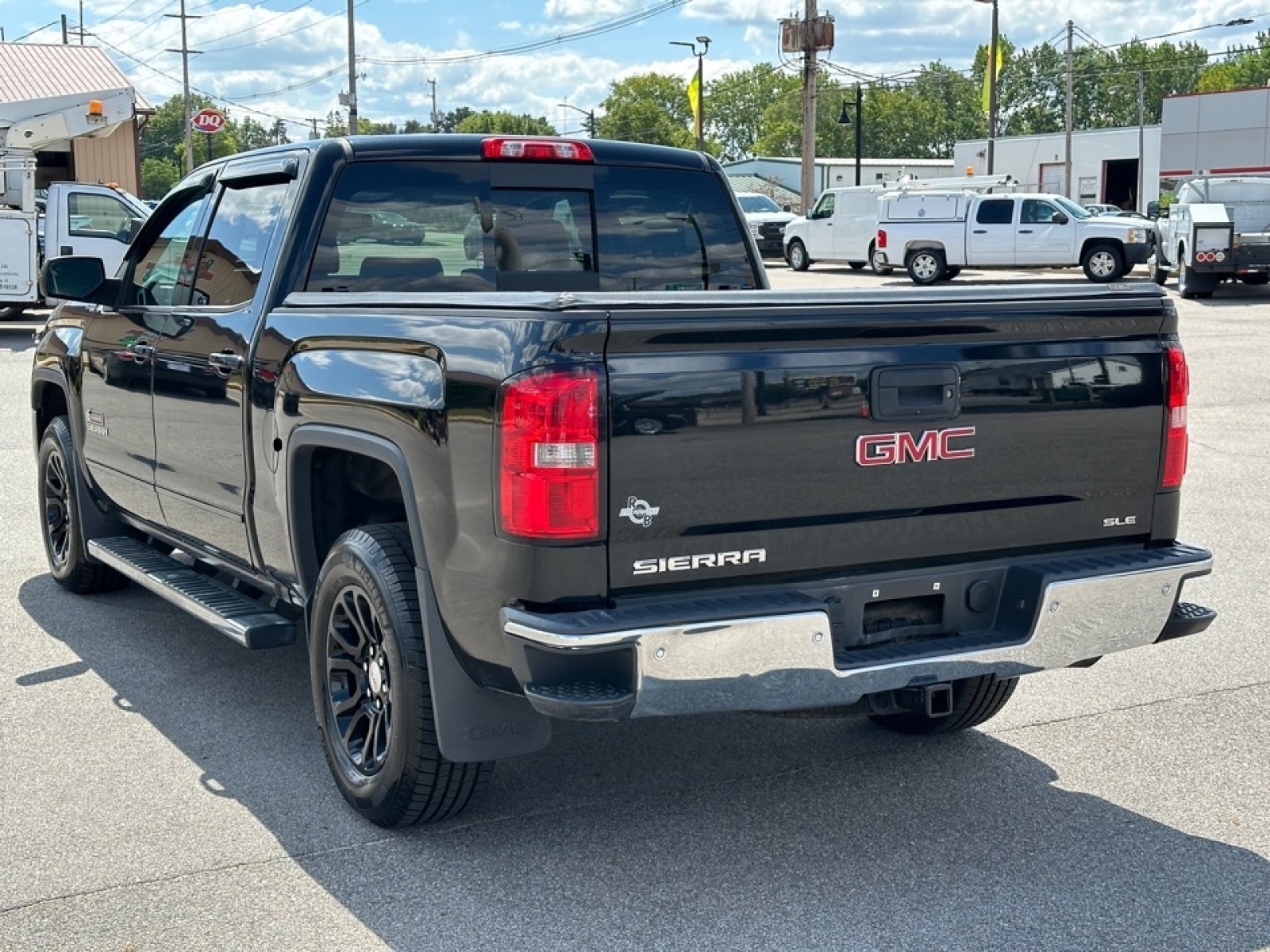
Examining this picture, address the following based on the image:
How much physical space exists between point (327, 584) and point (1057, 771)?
7.77 ft

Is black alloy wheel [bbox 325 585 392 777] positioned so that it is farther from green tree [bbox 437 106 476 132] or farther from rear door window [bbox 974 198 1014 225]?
green tree [bbox 437 106 476 132]

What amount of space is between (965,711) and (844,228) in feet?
103

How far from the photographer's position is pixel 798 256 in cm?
3747

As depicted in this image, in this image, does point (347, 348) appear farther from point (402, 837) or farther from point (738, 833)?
point (738, 833)

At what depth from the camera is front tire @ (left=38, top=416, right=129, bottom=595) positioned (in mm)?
6891

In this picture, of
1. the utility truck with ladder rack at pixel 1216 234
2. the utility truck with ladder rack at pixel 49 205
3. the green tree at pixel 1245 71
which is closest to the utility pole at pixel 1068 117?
the utility truck with ladder rack at pixel 1216 234

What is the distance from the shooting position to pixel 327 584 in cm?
445

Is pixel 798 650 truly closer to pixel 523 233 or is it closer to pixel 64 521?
pixel 523 233

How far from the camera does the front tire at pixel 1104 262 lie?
3044 centimetres

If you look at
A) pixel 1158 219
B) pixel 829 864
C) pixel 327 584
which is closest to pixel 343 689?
pixel 327 584

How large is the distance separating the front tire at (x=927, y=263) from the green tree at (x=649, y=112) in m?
92.1

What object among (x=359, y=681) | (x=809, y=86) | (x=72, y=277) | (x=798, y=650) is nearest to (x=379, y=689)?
(x=359, y=681)

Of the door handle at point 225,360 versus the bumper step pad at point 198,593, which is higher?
the door handle at point 225,360

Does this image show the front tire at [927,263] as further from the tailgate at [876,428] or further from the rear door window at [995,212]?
the tailgate at [876,428]
